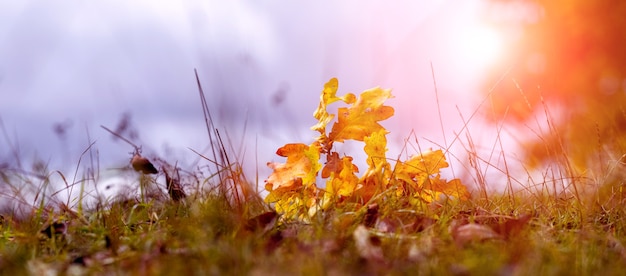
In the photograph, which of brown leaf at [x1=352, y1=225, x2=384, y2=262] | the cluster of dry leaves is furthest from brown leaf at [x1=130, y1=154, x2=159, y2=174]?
brown leaf at [x1=352, y1=225, x2=384, y2=262]

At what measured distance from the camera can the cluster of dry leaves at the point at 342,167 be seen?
2252 millimetres

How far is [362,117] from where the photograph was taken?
91.5 inches

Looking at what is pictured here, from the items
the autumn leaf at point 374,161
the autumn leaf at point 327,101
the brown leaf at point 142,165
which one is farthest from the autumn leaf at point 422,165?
the brown leaf at point 142,165

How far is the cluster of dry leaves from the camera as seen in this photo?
7.39ft

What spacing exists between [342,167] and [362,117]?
0.67 feet

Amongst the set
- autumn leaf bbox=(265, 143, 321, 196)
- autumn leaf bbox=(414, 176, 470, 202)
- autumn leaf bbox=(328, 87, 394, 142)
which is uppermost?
autumn leaf bbox=(328, 87, 394, 142)

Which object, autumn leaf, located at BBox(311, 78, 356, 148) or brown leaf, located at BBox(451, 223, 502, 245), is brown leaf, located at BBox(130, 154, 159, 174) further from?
brown leaf, located at BBox(451, 223, 502, 245)

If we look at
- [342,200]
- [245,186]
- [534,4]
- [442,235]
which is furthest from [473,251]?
[534,4]

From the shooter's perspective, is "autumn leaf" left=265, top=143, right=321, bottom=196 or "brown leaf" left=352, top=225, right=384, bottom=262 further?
"autumn leaf" left=265, top=143, right=321, bottom=196

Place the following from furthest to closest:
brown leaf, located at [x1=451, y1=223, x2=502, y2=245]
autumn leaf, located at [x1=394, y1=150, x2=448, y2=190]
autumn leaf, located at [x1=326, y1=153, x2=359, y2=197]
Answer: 1. autumn leaf, located at [x1=394, y1=150, x2=448, y2=190]
2. autumn leaf, located at [x1=326, y1=153, x2=359, y2=197]
3. brown leaf, located at [x1=451, y1=223, x2=502, y2=245]

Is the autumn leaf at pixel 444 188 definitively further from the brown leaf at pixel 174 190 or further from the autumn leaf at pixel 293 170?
the brown leaf at pixel 174 190

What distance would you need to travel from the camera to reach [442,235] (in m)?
1.83

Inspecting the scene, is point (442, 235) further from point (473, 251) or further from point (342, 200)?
point (342, 200)

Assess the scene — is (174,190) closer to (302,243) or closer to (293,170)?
(293,170)
